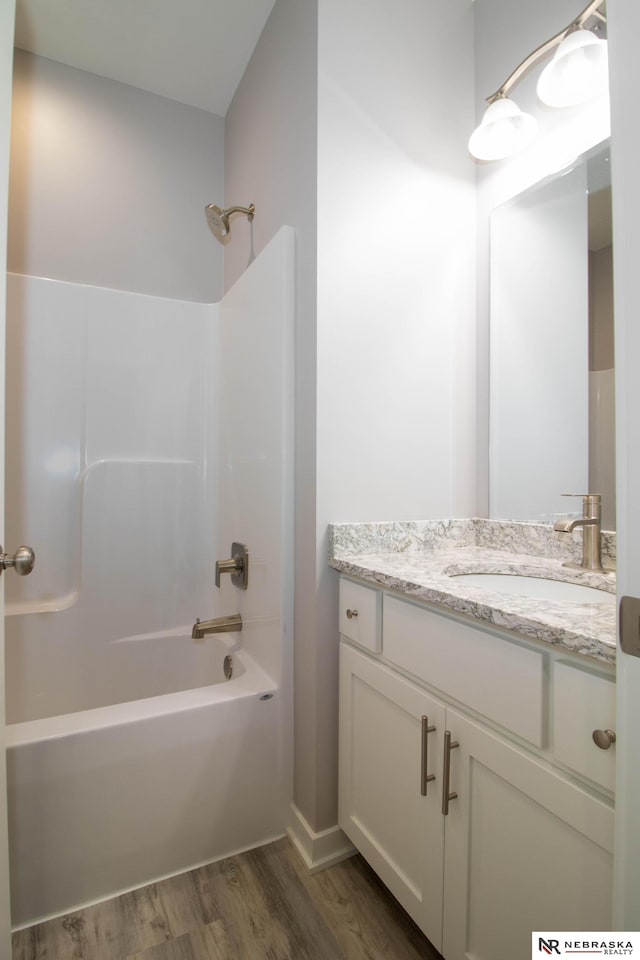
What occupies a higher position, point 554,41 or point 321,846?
point 554,41

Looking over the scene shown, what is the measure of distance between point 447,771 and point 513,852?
159mm

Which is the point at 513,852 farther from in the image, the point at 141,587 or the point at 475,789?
the point at 141,587

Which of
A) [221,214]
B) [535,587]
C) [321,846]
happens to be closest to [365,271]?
[221,214]

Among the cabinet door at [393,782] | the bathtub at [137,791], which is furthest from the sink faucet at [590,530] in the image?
the bathtub at [137,791]

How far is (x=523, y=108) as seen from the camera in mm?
1387

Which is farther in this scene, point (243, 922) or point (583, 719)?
point (243, 922)

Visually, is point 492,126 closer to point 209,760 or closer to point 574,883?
point 574,883

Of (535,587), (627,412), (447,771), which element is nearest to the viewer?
(627,412)

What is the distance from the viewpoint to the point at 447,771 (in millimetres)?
913

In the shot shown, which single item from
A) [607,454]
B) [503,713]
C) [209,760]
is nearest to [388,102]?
[607,454]

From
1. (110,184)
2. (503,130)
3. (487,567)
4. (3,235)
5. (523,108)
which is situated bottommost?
(487,567)

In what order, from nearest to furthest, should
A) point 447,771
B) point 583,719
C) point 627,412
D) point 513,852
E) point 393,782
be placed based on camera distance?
point 627,412
point 583,719
point 513,852
point 447,771
point 393,782

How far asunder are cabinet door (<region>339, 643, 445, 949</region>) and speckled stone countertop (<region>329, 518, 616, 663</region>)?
0.24m

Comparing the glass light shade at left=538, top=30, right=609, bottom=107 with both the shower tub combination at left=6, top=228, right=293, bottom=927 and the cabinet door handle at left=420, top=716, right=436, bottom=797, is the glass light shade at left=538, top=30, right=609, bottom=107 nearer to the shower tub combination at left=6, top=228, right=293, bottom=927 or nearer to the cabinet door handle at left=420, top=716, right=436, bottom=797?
the shower tub combination at left=6, top=228, right=293, bottom=927
